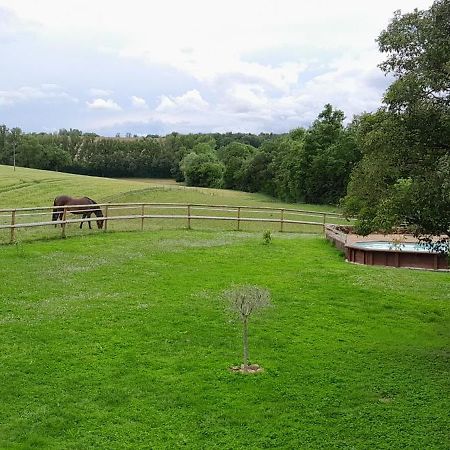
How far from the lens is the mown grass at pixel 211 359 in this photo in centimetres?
638

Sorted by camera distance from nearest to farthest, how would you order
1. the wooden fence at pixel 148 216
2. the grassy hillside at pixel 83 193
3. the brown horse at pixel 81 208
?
the wooden fence at pixel 148 216 < the brown horse at pixel 81 208 < the grassy hillside at pixel 83 193

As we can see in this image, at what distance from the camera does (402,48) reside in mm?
7688

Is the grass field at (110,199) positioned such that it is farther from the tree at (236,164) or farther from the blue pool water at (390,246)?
the tree at (236,164)

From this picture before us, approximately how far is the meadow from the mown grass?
0.08 ft

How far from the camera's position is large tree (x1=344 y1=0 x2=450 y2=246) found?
718 centimetres

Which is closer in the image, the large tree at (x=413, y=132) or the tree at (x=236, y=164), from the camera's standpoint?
the large tree at (x=413, y=132)

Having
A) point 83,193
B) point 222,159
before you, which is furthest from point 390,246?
point 222,159

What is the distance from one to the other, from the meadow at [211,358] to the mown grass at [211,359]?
0.08 feet

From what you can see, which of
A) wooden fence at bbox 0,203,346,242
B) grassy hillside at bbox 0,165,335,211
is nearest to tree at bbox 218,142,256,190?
grassy hillside at bbox 0,165,335,211

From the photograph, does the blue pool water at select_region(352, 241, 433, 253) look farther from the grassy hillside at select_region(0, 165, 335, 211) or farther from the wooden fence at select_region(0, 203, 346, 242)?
the grassy hillside at select_region(0, 165, 335, 211)

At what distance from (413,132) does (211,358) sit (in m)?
4.49

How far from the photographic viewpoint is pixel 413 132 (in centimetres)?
774

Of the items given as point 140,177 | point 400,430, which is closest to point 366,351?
point 400,430

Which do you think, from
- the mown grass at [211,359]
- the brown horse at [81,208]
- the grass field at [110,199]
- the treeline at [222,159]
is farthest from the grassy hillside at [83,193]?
the mown grass at [211,359]
